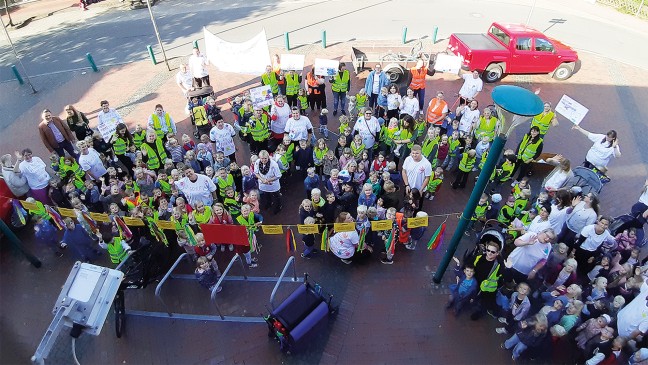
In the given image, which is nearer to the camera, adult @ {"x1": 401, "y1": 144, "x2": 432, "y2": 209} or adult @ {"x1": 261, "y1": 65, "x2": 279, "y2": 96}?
adult @ {"x1": 401, "y1": 144, "x2": 432, "y2": 209}

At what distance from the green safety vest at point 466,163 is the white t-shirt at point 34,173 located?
1001 centimetres

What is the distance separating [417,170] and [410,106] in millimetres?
2984

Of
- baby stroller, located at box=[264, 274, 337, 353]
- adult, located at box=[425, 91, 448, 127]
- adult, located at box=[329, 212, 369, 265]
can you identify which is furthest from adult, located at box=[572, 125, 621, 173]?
baby stroller, located at box=[264, 274, 337, 353]

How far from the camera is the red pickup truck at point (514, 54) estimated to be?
1446cm

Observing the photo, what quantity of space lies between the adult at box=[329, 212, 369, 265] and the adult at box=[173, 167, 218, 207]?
2.87 metres

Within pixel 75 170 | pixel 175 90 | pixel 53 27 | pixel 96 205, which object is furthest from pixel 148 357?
pixel 53 27

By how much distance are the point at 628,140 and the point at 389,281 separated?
9534 millimetres

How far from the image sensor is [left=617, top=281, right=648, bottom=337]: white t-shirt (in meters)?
6.53

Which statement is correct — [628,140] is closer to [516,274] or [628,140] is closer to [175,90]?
[516,274]

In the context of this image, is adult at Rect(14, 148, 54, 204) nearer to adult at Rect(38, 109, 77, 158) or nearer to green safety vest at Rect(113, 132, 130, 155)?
adult at Rect(38, 109, 77, 158)

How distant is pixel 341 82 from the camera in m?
12.4

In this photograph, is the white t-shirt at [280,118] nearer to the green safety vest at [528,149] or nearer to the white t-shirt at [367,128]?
the white t-shirt at [367,128]

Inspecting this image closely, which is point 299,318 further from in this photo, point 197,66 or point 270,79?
point 197,66

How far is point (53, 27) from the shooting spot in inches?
836
